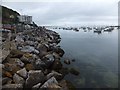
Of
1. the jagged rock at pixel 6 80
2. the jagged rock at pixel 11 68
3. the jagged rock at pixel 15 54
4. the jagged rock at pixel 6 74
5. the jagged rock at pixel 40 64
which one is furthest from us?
the jagged rock at pixel 15 54

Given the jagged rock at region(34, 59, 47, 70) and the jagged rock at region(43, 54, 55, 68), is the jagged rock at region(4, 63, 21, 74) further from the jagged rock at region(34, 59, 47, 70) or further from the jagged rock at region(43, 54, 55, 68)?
the jagged rock at region(43, 54, 55, 68)

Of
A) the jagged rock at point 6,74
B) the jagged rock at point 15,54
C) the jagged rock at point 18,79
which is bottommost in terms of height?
the jagged rock at point 18,79

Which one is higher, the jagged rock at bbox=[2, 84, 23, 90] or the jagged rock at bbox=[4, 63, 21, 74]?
Answer: the jagged rock at bbox=[4, 63, 21, 74]

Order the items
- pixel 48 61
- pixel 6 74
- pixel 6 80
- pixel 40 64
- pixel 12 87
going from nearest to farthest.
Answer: pixel 12 87
pixel 6 80
pixel 6 74
pixel 40 64
pixel 48 61

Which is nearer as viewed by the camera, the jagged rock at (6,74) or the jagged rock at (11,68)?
the jagged rock at (6,74)

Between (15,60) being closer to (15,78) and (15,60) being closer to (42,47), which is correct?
(15,78)

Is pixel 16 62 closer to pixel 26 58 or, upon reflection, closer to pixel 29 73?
pixel 26 58

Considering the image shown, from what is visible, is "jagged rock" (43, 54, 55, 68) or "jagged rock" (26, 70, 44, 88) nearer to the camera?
"jagged rock" (26, 70, 44, 88)

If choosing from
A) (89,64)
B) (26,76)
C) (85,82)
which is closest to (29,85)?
(26,76)

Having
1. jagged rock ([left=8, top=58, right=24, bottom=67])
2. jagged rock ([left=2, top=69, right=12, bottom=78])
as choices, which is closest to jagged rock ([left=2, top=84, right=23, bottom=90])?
jagged rock ([left=2, top=69, right=12, bottom=78])

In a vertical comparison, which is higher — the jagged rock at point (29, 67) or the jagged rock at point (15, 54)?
the jagged rock at point (15, 54)

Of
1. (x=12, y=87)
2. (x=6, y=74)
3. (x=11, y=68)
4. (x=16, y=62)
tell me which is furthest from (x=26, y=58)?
(x=12, y=87)

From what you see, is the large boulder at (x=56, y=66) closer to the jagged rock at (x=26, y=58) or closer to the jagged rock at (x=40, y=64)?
the jagged rock at (x=40, y=64)

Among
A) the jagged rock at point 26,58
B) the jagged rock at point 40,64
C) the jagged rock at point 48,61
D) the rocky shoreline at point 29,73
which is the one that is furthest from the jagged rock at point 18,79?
the jagged rock at point 48,61
